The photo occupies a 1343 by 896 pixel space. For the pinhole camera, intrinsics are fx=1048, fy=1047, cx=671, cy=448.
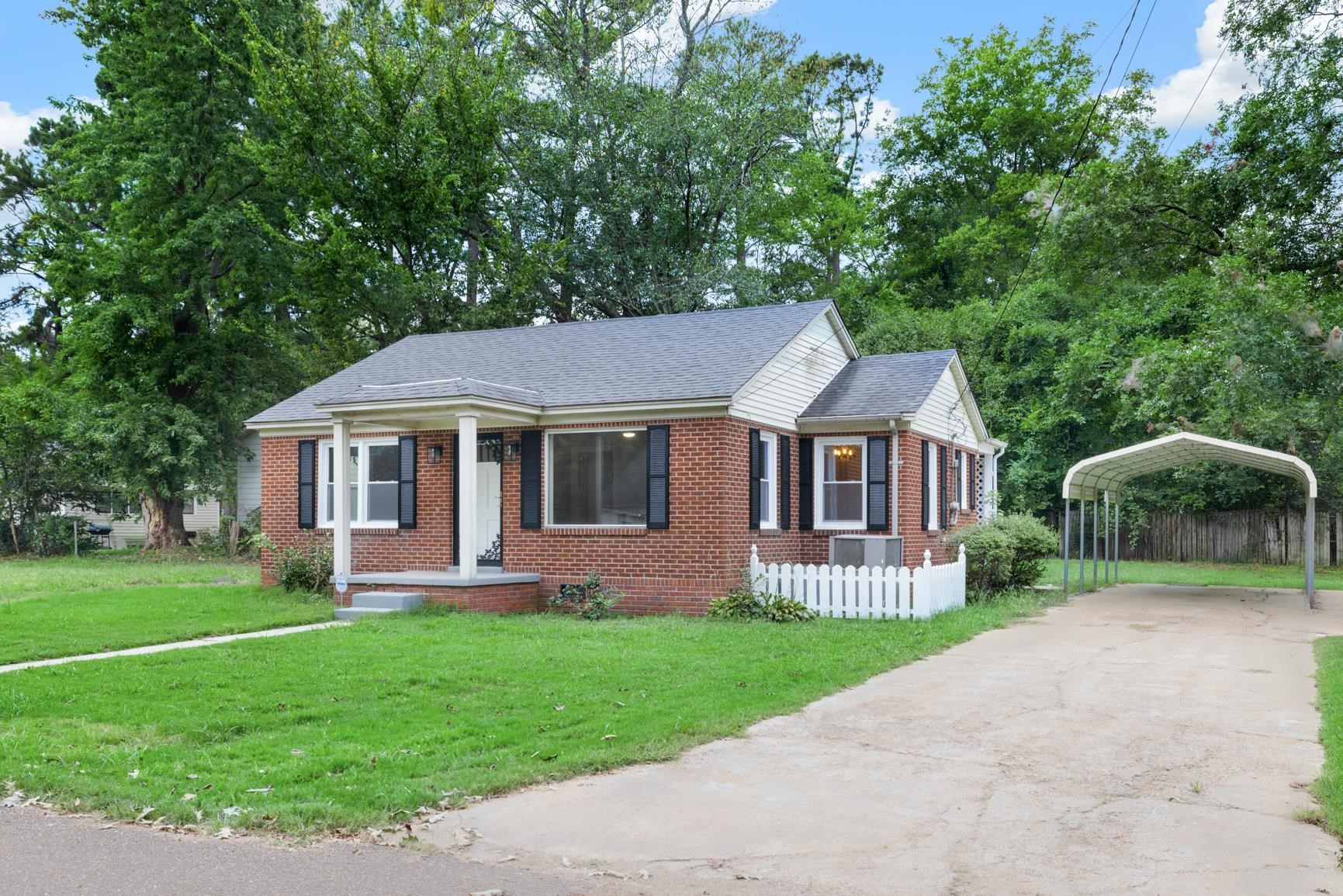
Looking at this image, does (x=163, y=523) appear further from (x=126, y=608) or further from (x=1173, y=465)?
(x=1173, y=465)

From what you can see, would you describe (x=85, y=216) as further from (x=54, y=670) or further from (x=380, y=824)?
A: (x=380, y=824)

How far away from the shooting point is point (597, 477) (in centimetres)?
1576

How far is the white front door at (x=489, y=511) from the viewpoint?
16.8m

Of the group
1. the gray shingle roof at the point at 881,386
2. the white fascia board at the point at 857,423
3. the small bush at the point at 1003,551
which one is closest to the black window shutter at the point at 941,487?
the small bush at the point at 1003,551

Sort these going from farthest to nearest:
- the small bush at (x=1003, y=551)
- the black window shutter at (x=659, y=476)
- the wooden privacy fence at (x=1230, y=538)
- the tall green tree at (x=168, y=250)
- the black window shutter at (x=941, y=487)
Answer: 1. the tall green tree at (x=168, y=250)
2. the wooden privacy fence at (x=1230, y=538)
3. the black window shutter at (x=941, y=487)
4. the small bush at (x=1003, y=551)
5. the black window shutter at (x=659, y=476)

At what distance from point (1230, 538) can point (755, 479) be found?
18.6 meters

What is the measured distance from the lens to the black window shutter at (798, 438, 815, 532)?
17203 mm

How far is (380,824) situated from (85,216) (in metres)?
31.3

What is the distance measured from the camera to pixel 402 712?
7.75 metres

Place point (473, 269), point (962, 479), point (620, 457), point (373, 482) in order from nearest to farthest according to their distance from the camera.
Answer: point (620, 457), point (373, 482), point (962, 479), point (473, 269)

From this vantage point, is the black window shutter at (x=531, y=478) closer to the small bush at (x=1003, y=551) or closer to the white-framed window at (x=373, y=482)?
the white-framed window at (x=373, y=482)

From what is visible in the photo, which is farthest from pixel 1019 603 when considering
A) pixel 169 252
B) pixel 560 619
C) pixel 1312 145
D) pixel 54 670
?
pixel 169 252

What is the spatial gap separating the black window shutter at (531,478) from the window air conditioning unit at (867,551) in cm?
453

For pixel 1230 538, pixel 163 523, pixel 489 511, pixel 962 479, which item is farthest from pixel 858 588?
pixel 163 523
